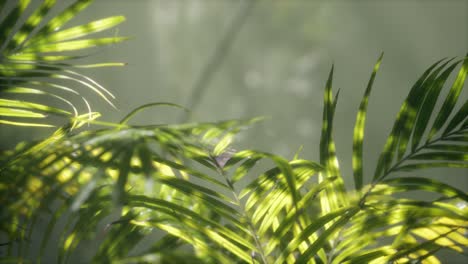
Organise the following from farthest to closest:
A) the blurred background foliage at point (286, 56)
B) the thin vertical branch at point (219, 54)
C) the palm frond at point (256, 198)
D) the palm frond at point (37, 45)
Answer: the thin vertical branch at point (219, 54) → the blurred background foliage at point (286, 56) → the palm frond at point (37, 45) → the palm frond at point (256, 198)

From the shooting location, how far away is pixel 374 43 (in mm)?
3582

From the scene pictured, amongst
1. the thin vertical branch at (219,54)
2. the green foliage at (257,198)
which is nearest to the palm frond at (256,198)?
the green foliage at (257,198)

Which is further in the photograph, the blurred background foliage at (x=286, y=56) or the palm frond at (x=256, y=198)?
the blurred background foliage at (x=286, y=56)

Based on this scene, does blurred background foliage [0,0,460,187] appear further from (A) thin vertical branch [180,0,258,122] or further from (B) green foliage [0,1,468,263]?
(B) green foliage [0,1,468,263]

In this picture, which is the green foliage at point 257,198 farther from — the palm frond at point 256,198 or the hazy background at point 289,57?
the hazy background at point 289,57

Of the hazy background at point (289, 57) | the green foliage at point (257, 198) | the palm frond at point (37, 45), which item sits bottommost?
the green foliage at point (257, 198)

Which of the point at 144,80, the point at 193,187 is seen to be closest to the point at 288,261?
the point at 193,187

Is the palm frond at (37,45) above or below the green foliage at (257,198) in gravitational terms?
above

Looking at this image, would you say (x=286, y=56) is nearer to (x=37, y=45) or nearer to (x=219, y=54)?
(x=219, y=54)

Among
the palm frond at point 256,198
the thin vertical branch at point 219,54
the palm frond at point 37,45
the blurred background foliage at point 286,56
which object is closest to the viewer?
the palm frond at point 256,198

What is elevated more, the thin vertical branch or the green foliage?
the thin vertical branch

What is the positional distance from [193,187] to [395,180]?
28 centimetres

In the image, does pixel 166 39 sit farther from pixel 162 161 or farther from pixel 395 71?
pixel 162 161

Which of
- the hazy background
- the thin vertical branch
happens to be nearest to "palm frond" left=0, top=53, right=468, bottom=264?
the hazy background
